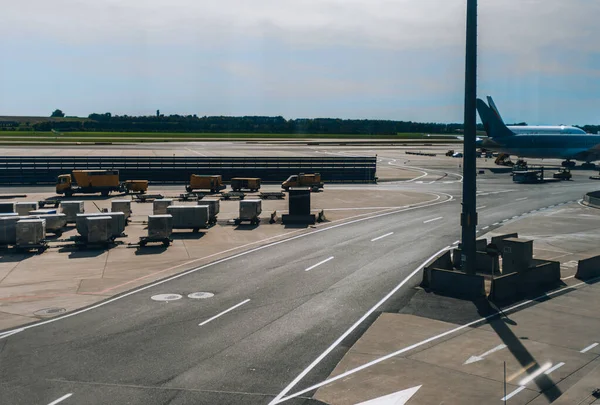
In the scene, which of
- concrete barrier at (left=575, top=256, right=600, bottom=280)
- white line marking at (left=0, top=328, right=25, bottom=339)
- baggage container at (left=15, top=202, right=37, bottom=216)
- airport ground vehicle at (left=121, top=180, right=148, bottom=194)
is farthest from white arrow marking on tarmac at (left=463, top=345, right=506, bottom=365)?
airport ground vehicle at (left=121, top=180, right=148, bottom=194)

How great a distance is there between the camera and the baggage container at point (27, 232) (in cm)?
3347

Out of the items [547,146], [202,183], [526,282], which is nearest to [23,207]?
[202,183]

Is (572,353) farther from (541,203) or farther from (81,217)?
(541,203)

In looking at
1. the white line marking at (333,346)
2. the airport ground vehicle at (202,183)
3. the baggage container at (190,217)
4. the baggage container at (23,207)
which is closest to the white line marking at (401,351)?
the white line marking at (333,346)

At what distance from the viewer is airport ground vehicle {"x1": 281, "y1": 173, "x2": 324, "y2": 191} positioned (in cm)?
6829

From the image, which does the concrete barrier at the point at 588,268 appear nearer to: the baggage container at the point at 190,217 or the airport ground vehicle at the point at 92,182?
the baggage container at the point at 190,217

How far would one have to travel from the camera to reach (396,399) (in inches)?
615

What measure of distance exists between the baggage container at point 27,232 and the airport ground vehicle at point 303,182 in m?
36.1

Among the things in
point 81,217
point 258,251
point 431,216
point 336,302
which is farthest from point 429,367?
point 431,216

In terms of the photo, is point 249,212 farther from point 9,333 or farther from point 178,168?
point 178,168

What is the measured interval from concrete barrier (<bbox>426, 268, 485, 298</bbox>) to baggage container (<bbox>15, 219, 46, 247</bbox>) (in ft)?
66.2

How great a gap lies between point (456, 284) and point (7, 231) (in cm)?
2302

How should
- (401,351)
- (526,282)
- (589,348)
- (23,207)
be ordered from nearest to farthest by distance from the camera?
(401,351)
(589,348)
(526,282)
(23,207)

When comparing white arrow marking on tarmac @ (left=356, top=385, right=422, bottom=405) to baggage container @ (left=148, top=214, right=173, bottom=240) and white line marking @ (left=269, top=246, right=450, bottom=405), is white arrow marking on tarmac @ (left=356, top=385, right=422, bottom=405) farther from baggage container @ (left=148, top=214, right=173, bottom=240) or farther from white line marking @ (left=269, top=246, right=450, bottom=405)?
baggage container @ (left=148, top=214, right=173, bottom=240)
